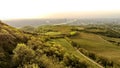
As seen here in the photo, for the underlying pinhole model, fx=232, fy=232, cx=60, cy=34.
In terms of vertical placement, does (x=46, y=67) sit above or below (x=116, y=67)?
above

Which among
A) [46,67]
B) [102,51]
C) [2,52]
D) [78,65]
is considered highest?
[2,52]

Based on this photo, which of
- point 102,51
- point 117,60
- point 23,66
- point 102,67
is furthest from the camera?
point 102,51

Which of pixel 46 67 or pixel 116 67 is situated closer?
pixel 46 67

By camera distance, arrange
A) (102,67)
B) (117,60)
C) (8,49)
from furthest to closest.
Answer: (117,60) < (102,67) < (8,49)

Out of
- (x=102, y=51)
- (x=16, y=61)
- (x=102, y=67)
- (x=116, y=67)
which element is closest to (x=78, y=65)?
(x=102, y=67)

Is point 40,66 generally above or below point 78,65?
above

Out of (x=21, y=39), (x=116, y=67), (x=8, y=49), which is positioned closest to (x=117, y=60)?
(x=116, y=67)

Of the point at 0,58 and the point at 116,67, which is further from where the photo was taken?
the point at 116,67

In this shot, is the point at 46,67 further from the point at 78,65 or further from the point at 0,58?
the point at 78,65

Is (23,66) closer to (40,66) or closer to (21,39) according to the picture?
(40,66)
